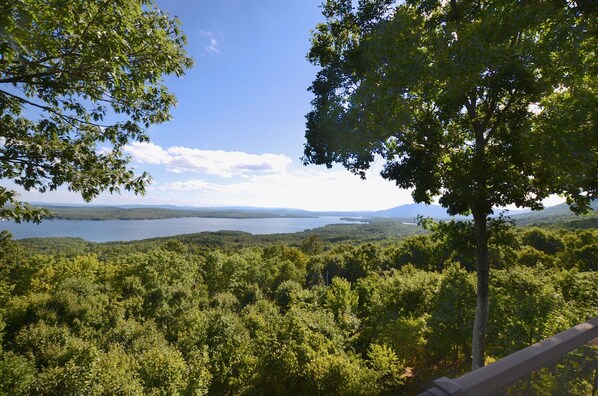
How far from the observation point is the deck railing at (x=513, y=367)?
4.19 ft

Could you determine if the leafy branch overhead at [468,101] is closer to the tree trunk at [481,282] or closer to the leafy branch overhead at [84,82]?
the tree trunk at [481,282]

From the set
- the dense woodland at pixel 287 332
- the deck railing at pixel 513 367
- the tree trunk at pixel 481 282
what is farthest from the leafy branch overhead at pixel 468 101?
the deck railing at pixel 513 367

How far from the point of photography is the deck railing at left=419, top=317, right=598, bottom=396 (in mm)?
1276

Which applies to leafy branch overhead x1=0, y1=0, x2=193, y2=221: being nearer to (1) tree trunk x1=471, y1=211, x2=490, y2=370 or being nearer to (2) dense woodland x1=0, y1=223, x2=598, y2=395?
(2) dense woodland x1=0, y1=223, x2=598, y2=395

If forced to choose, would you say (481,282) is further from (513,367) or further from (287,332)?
(287,332)

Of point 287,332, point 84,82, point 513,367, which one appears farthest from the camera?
point 287,332

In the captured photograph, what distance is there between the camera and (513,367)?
4.92 ft

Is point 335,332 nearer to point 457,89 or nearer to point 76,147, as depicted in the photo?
point 457,89

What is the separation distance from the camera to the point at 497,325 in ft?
35.1

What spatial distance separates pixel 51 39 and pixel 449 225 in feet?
27.8

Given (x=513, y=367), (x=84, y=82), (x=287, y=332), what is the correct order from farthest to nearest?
1. (x=287, y=332)
2. (x=84, y=82)
3. (x=513, y=367)

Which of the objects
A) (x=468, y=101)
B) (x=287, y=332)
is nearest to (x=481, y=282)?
(x=468, y=101)

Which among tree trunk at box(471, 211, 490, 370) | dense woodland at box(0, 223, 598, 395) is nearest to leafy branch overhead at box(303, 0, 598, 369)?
tree trunk at box(471, 211, 490, 370)

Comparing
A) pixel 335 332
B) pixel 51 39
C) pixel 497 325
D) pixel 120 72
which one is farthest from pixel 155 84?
pixel 497 325
